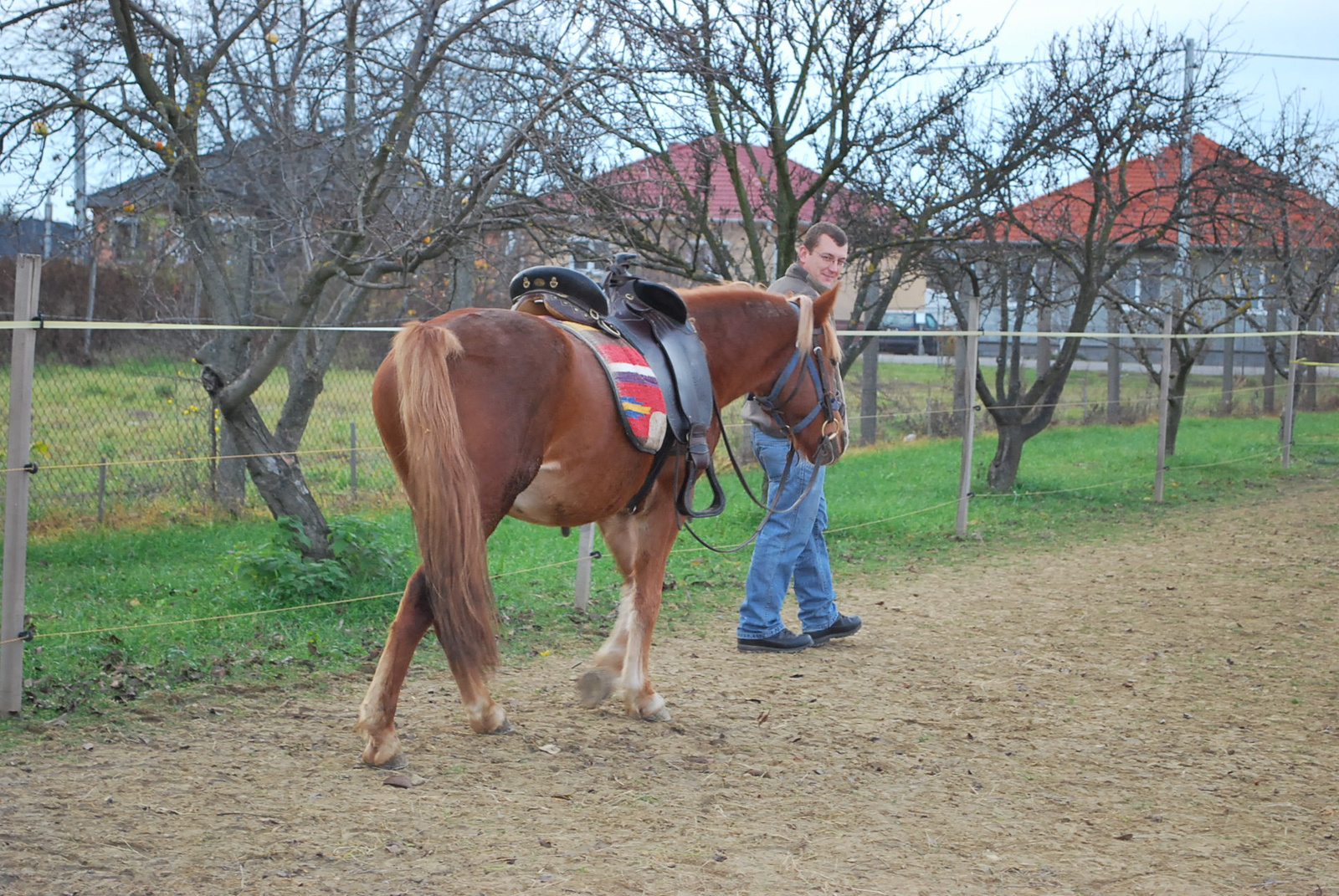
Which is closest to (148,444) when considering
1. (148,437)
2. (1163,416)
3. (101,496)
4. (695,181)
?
(148,437)

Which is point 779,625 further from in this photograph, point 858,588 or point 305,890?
point 305,890

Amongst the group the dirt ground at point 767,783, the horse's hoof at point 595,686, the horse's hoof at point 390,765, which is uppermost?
the horse's hoof at point 595,686

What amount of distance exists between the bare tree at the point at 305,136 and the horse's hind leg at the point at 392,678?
8.38ft

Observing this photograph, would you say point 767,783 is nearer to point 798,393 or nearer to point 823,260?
point 798,393

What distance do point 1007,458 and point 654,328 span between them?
23.3 ft

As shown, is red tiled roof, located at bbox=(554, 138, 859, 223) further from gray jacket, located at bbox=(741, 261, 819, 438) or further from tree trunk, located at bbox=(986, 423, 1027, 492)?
tree trunk, located at bbox=(986, 423, 1027, 492)

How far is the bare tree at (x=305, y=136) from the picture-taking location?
6.26 metres

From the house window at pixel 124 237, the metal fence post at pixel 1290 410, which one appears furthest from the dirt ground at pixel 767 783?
the metal fence post at pixel 1290 410

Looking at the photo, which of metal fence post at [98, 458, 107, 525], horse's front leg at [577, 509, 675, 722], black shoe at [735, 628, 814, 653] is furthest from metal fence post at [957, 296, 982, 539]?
metal fence post at [98, 458, 107, 525]

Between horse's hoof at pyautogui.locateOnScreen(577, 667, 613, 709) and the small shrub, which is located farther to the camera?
the small shrub

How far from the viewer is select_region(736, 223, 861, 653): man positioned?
506cm

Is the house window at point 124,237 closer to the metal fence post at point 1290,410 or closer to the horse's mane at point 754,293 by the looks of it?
the horse's mane at point 754,293

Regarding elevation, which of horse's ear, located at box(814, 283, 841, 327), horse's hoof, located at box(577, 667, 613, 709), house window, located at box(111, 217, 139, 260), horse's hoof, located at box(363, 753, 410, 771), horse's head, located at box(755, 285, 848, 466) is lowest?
horse's hoof, located at box(363, 753, 410, 771)

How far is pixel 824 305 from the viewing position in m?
4.58
